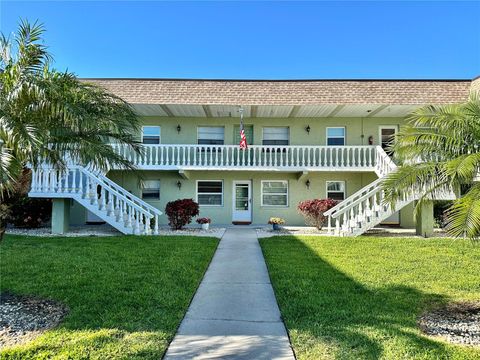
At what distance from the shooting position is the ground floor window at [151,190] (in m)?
18.1

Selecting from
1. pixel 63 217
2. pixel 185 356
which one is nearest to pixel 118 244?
pixel 63 217

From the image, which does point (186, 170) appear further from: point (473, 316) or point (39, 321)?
point (473, 316)

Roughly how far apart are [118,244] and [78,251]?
1.28 m

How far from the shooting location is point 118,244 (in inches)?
424

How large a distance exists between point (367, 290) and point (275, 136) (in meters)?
12.8

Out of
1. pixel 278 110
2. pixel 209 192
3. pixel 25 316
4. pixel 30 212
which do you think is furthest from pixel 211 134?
pixel 25 316

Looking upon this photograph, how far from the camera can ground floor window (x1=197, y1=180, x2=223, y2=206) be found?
18.2 meters

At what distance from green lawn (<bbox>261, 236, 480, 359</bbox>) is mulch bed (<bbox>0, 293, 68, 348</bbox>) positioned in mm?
3314

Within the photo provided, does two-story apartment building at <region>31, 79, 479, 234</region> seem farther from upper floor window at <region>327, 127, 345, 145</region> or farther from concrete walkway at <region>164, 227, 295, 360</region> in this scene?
concrete walkway at <region>164, 227, 295, 360</region>

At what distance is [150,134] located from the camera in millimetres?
18547

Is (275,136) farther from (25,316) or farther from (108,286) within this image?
(25,316)

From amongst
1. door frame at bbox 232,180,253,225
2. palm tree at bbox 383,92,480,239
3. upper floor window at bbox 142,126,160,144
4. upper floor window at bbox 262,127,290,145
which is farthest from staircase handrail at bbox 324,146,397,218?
upper floor window at bbox 142,126,160,144

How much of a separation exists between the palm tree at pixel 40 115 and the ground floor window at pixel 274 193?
12.0 m

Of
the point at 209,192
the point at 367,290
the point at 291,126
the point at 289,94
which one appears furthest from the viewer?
the point at 291,126
